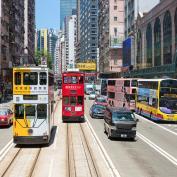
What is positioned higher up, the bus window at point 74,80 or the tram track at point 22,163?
the bus window at point 74,80

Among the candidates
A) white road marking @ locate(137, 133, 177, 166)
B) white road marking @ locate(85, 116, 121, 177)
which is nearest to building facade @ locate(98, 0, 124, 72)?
white road marking @ locate(137, 133, 177, 166)

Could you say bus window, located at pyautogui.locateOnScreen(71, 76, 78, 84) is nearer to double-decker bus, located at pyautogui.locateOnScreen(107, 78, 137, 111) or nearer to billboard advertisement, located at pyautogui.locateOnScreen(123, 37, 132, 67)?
double-decker bus, located at pyautogui.locateOnScreen(107, 78, 137, 111)

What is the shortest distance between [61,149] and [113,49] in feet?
373

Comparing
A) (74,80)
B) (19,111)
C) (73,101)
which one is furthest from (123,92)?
(19,111)

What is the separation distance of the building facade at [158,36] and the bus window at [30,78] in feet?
154

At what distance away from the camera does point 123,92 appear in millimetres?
62000

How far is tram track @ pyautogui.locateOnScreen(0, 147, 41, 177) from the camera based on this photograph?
771 inches

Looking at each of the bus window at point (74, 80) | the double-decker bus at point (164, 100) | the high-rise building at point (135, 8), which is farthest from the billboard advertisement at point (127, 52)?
the bus window at point (74, 80)

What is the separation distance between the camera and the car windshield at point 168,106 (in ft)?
144

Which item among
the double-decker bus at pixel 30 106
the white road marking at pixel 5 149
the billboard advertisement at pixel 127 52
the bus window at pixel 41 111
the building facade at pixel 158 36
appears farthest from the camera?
the billboard advertisement at pixel 127 52

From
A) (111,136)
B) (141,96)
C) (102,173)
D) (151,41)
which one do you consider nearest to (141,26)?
(151,41)

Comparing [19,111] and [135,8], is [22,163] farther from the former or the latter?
[135,8]

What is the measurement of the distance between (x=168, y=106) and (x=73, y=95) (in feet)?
28.3

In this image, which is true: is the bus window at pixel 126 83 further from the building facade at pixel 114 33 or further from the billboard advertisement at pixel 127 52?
the building facade at pixel 114 33
